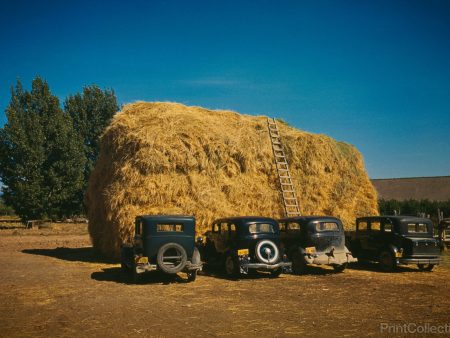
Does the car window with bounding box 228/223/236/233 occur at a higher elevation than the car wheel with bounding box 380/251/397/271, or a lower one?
higher

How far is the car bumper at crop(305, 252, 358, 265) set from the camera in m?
11.9

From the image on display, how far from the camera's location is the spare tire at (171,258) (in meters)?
10.3

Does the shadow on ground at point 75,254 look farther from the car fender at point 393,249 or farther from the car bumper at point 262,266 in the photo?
the car fender at point 393,249

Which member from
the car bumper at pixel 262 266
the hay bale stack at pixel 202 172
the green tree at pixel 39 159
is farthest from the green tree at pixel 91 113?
the car bumper at pixel 262 266

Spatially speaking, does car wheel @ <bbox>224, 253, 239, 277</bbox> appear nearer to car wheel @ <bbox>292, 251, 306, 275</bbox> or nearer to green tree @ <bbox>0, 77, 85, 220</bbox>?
car wheel @ <bbox>292, 251, 306, 275</bbox>

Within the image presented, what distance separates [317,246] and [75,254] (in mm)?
11102

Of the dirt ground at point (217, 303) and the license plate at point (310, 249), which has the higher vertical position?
the license plate at point (310, 249)

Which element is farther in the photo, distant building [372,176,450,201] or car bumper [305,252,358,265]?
distant building [372,176,450,201]

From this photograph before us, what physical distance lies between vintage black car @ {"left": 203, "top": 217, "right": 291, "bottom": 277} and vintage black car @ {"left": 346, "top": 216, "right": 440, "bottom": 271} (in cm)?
379

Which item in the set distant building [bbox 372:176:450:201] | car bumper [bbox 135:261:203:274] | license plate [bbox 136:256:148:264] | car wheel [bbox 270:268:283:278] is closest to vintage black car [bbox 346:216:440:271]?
car wheel [bbox 270:268:283:278]

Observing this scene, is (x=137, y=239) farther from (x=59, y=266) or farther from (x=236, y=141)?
(x=236, y=141)

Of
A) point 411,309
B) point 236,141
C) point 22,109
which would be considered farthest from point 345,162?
point 22,109

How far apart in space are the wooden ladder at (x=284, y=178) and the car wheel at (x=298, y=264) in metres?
3.87

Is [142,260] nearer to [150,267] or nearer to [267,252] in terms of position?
[150,267]
